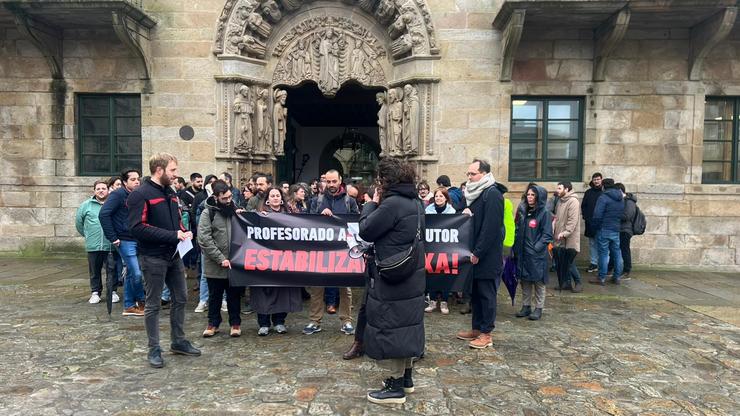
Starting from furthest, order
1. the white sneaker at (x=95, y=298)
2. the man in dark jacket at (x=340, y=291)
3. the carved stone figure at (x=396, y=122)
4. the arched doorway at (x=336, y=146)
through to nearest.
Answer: the arched doorway at (x=336, y=146) → the carved stone figure at (x=396, y=122) → the white sneaker at (x=95, y=298) → the man in dark jacket at (x=340, y=291)

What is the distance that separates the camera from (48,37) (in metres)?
10.4

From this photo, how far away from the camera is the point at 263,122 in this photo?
10727 mm

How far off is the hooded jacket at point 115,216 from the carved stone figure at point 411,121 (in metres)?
5.71

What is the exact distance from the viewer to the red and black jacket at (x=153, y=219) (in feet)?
15.3

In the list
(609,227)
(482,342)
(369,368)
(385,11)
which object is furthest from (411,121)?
A: (369,368)

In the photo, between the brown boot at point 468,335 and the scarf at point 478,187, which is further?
the brown boot at point 468,335

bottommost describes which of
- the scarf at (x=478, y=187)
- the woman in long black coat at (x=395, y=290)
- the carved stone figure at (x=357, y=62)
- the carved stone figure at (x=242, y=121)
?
the woman in long black coat at (x=395, y=290)

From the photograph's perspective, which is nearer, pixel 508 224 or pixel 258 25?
pixel 508 224

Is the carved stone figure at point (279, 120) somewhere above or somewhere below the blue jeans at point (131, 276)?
above

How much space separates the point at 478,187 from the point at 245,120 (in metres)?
6.49

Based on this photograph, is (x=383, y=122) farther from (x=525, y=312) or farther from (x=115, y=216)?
(x=115, y=216)

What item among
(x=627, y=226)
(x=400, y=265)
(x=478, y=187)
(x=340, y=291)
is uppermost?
(x=478, y=187)

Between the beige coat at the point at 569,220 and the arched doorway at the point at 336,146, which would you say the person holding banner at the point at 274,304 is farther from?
the arched doorway at the point at 336,146

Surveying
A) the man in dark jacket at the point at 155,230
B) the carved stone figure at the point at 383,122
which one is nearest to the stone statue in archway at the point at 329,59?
the carved stone figure at the point at 383,122
